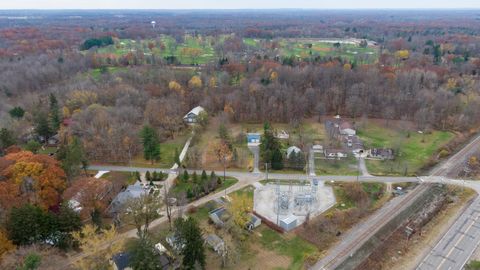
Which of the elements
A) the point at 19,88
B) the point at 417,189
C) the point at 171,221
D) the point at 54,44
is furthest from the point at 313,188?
the point at 54,44

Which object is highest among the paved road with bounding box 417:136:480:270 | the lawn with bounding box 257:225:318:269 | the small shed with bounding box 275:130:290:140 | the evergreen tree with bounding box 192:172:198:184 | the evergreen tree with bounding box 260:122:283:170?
the evergreen tree with bounding box 260:122:283:170

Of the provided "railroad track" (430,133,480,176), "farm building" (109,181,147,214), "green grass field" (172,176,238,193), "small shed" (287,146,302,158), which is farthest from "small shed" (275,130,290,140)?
"farm building" (109,181,147,214)

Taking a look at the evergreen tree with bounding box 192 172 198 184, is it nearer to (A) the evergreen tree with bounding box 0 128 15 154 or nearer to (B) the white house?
(B) the white house

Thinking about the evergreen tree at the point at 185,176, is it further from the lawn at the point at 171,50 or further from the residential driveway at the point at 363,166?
the lawn at the point at 171,50

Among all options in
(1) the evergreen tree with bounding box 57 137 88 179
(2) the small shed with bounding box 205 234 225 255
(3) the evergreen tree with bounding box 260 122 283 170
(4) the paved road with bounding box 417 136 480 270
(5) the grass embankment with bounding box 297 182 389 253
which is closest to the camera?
(4) the paved road with bounding box 417 136 480 270

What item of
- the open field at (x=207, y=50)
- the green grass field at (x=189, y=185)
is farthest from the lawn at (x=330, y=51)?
the green grass field at (x=189, y=185)

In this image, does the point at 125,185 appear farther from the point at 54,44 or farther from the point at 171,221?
the point at 54,44

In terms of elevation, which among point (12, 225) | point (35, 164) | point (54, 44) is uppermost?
point (54, 44)
